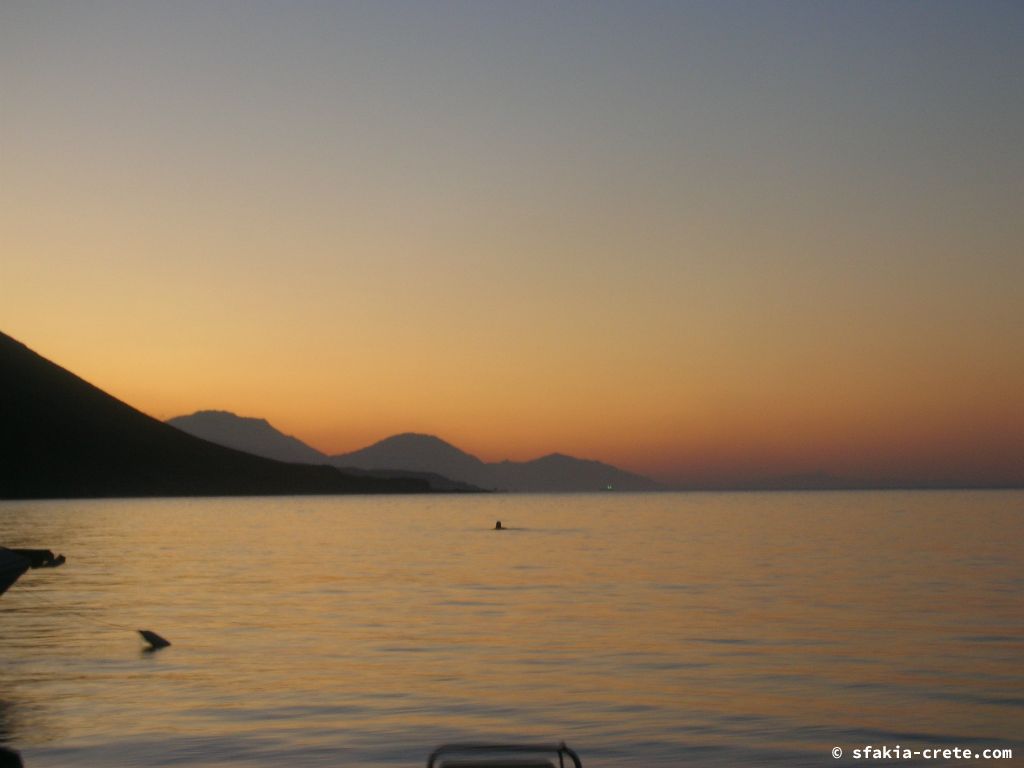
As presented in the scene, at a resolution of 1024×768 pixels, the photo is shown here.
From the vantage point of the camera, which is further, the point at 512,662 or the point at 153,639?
the point at 153,639

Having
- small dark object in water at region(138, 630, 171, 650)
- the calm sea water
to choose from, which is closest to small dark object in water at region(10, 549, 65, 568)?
the calm sea water

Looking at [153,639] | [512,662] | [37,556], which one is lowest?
[153,639]

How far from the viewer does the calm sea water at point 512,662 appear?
2167 centimetres

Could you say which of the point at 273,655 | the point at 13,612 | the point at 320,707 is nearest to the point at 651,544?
the point at 13,612

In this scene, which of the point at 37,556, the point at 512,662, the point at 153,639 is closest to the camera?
the point at 512,662

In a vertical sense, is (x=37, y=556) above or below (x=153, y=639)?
above

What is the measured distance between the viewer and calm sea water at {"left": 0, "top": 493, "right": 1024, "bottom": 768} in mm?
21672

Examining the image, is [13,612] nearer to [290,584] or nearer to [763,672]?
[290,584]

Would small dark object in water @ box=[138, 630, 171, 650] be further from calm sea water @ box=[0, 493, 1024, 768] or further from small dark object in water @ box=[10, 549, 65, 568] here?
small dark object in water @ box=[10, 549, 65, 568]

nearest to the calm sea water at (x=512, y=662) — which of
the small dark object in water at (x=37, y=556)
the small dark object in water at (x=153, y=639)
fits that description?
the small dark object in water at (x=153, y=639)

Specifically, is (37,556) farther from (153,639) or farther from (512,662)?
(512,662)

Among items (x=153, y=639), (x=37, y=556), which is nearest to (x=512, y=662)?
(x=153, y=639)

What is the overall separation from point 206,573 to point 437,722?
4224 centimetres

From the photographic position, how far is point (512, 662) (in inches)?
1209
